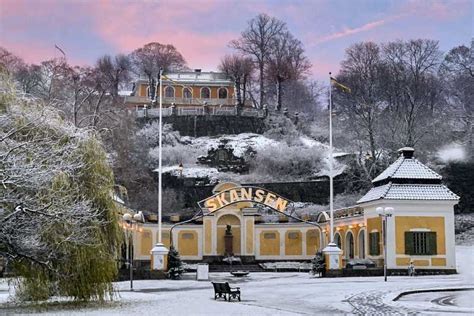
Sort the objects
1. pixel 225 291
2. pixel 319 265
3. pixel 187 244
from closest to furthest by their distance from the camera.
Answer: pixel 225 291
pixel 319 265
pixel 187 244

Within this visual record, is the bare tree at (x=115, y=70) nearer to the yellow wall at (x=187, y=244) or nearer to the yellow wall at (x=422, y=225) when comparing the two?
the yellow wall at (x=187, y=244)

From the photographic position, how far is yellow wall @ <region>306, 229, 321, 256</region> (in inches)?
1847

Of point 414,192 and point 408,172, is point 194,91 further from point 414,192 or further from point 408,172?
point 414,192

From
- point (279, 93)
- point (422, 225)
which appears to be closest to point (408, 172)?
point (422, 225)

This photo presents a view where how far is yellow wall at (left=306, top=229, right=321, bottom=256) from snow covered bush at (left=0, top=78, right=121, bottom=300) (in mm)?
28773

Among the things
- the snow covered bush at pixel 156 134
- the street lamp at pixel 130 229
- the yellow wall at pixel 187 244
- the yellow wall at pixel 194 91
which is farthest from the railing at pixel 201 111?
the street lamp at pixel 130 229

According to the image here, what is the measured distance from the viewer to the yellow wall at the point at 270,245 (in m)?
47.8

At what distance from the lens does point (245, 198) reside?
41500mm

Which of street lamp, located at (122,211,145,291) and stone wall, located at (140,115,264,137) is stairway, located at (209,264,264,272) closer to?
street lamp, located at (122,211,145,291)

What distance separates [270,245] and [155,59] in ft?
154

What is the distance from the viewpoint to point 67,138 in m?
18.8

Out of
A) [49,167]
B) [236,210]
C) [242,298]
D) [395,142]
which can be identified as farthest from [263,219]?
[49,167]

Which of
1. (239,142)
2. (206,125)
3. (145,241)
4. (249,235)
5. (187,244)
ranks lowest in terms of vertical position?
(187,244)

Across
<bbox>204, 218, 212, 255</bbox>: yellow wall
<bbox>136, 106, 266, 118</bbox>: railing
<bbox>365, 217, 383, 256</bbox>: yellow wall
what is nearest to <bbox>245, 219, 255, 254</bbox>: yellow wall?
<bbox>204, 218, 212, 255</bbox>: yellow wall
